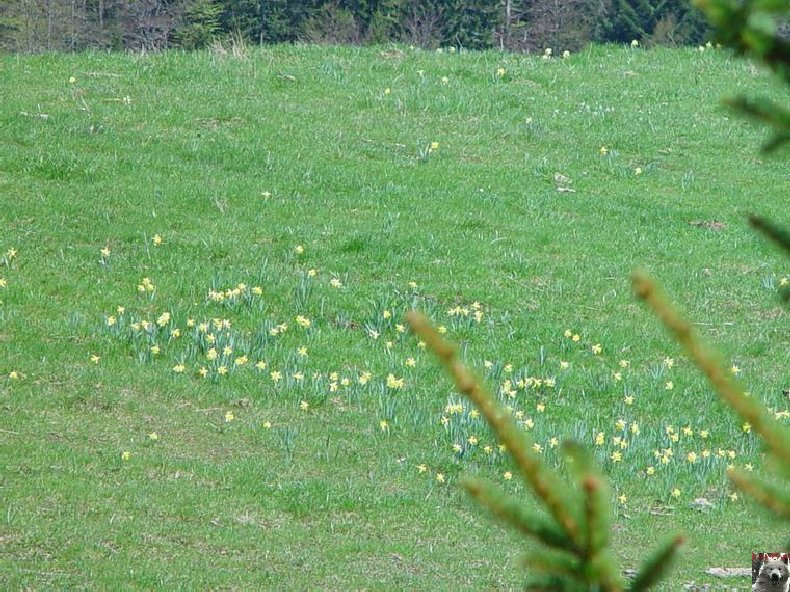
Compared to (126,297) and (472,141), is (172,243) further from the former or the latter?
(472,141)

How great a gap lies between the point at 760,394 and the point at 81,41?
151 ft

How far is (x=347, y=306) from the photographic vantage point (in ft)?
34.0

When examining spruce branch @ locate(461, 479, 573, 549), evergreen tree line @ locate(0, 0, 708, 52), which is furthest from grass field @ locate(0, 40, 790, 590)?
evergreen tree line @ locate(0, 0, 708, 52)

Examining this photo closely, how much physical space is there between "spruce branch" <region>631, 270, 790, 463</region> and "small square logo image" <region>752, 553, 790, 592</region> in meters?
4.34

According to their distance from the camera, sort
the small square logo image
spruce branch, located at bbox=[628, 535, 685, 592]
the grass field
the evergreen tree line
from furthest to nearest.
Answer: the evergreen tree line < the grass field < the small square logo image < spruce branch, located at bbox=[628, 535, 685, 592]

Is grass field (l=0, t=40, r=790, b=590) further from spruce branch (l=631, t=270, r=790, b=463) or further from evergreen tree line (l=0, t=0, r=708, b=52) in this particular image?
evergreen tree line (l=0, t=0, r=708, b=52)

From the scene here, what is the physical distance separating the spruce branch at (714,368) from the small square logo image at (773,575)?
4.34m

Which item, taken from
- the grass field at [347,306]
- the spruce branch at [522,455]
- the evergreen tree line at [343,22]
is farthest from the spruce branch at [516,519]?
the evergreen tree line at [343,22]

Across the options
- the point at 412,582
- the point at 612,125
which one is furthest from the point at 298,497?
the point at 612,125

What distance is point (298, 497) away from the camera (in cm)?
707

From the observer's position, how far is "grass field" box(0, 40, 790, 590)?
6727mm

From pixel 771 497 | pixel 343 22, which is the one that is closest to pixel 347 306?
pixel 771 497

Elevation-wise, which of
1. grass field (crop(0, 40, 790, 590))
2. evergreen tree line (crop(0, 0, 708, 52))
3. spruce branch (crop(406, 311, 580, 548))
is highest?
spruce branch (crop(406, 311, 580, 548))

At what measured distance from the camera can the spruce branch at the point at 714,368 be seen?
1.47 metres
